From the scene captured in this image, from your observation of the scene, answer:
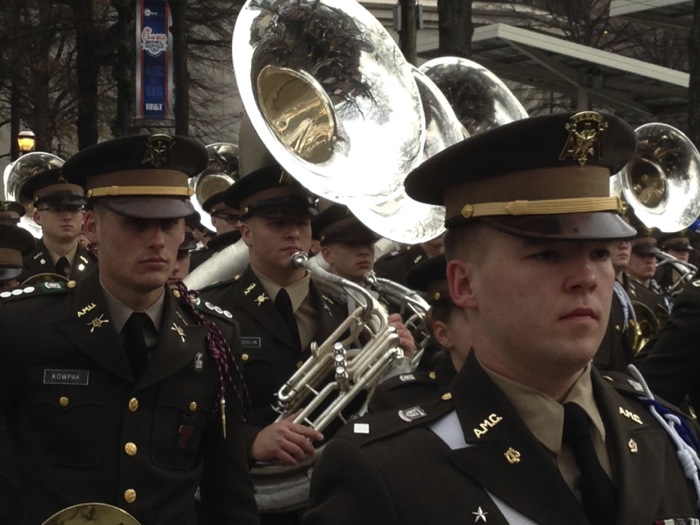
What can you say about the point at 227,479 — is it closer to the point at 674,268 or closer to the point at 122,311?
the point at 122,311

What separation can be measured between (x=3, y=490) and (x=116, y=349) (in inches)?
56.8

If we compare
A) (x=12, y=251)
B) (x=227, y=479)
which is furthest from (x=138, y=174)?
(x=12, y=251)

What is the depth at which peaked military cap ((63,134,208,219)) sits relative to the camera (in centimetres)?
476

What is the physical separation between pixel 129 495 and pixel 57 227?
530cm

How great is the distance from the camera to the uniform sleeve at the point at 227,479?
4734 mm

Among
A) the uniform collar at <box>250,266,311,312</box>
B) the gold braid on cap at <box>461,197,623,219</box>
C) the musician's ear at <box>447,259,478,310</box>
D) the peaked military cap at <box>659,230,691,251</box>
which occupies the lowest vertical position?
the peaked military cap at <box>659,230,691,251</box>

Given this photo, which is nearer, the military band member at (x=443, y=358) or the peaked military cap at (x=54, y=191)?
the military band member at (x=443, y=358)

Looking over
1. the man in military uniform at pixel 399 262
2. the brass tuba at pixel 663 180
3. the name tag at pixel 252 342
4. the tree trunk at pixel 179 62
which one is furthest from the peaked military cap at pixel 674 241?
the name tag at pixel 252 342

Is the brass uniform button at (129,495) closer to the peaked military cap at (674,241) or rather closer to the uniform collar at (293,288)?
the uniform collar at (293,288)

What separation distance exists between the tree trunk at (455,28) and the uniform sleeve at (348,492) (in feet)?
35.2

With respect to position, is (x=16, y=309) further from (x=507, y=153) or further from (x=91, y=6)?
(x=91, y=6)

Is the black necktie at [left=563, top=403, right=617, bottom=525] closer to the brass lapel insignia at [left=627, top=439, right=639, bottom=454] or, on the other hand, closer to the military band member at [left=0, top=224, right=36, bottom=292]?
the brass lapel insignia at [left=627, top=439, right=639, bottom=454]

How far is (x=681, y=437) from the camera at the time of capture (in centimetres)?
301

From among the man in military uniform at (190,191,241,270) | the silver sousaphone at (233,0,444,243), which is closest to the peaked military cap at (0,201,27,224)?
the man in military uniform at (190,191,241,270)
